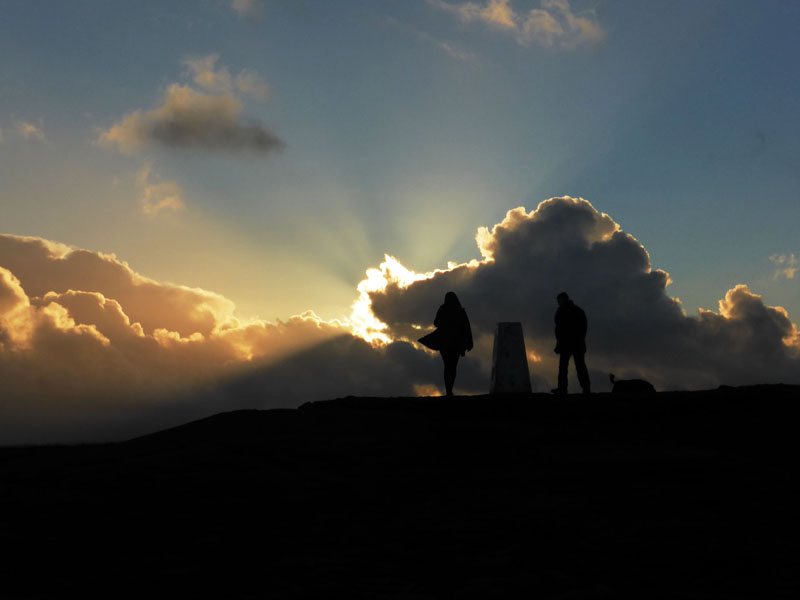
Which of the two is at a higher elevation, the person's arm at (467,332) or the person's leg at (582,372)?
the person's arm at (467,332)

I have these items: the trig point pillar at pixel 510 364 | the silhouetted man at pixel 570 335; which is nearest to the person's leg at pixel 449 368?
the trig point pillar at pixel 510 364

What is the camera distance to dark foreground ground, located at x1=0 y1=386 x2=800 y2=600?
5777 millimetres

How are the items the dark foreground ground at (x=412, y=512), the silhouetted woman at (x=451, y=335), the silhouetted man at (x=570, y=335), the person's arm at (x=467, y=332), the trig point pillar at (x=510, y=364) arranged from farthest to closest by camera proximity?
the trig point pillar at (x=510, y=364), the person's arm at (x=467, y=332), the silhouetted woman at (x=451, y=335), the silhouetted man at (x=570, y=335), the dark foreground ground at (x=412, y=512)

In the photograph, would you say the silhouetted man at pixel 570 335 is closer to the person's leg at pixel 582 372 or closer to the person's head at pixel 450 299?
the person's leg at pixel 582 372

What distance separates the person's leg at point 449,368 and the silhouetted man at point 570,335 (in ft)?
7.35

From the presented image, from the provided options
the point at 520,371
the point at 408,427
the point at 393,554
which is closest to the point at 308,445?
the point at 408,427

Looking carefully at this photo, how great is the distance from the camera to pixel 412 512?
766cm

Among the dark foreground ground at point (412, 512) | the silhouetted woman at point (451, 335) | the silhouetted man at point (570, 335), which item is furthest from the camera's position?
the silhouetted woman at point (451, 335)

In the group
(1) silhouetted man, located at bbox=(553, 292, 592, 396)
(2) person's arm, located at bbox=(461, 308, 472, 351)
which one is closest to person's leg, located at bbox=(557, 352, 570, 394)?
(1) silhouetted man, located at bbox=(553, 292, 592, 396)

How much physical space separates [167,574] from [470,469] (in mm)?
4516

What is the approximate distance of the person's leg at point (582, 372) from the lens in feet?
51.6

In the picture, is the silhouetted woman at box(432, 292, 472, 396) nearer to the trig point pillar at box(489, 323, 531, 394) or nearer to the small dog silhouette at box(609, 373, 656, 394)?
the trig point pillar at box(489, 323, 531, 394)

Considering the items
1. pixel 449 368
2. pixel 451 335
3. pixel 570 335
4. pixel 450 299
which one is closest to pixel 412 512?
pixel 570 335

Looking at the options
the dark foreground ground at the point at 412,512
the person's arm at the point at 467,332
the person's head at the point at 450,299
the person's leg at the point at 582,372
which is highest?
the person's head at the point at 450,299
